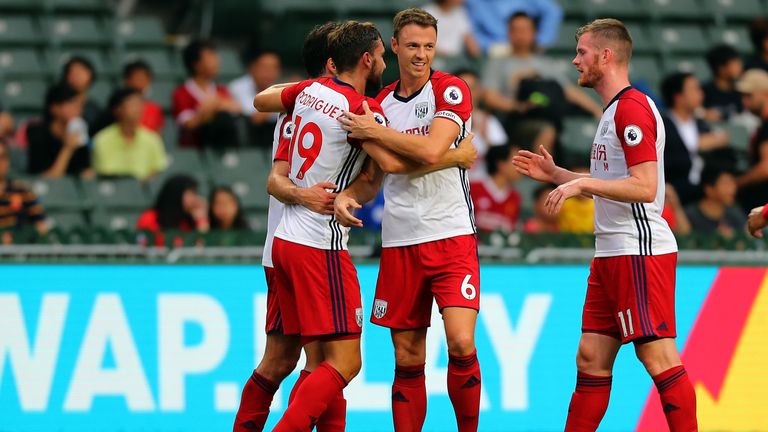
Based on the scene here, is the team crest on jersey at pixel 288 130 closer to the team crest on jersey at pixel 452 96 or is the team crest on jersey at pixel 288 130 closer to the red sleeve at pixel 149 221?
the team crest on jersey at pixel 452 96

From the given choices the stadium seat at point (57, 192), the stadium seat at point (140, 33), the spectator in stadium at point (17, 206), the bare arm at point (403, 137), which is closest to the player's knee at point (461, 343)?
the bare arm at point (403, 137)

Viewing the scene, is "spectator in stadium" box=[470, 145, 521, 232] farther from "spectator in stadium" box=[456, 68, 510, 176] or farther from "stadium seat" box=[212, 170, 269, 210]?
"stadium seat" box=[212, 170, 269, 210]

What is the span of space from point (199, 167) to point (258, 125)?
32.5 inches

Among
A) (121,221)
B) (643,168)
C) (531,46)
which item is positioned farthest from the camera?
(531,46)

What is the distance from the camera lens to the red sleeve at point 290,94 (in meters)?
7.48

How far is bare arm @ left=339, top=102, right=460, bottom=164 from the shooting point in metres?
7.11

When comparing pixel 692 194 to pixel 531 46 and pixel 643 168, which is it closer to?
→ pixel 531 46

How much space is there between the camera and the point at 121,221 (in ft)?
38.8

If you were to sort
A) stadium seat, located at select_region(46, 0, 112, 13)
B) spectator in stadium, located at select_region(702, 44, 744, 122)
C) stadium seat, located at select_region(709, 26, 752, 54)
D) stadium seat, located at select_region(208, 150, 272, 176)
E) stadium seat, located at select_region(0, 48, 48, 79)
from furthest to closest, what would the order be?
stadium seat, located at select_region(709, 26, 752, 54) → spectator in stadium, located at select_region(702, 44, 744, 122) → stadium seat, located at select_region(46, 0, 112, 13) → stadium seat, located at select_region(0, 48, 48, 79) → stadium seat, located at select_region(208, 150, 272, 176)

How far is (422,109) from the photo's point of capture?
746cm

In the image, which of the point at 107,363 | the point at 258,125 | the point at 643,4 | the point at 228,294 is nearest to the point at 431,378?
the point at 228,294

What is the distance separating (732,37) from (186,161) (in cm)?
752

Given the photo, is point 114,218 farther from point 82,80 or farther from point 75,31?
point 75,31

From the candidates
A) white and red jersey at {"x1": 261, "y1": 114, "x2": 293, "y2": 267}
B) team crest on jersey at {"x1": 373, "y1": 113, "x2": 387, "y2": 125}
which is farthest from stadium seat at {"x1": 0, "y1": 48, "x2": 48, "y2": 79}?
team crest on jersey at {"x1": 373, "y1": 113, "x2": 387, "y2": 125}
